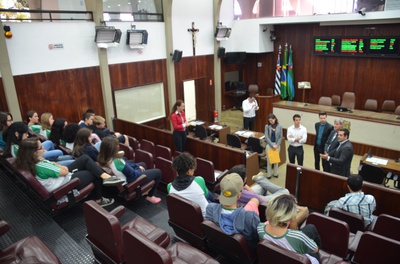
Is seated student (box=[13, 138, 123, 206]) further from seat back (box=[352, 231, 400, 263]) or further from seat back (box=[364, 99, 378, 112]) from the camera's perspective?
seat back (box=[364, 99, 378, 112])

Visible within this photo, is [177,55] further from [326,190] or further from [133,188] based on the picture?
[326,190]

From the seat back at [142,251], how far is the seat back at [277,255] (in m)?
0.71

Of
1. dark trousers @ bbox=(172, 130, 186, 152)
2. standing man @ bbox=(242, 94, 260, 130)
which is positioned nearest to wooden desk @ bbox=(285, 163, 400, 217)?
dark trousers @ bbox=(172, 130, 186, 152)

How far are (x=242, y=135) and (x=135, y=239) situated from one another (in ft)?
17.0

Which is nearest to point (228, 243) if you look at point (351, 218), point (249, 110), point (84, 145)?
point (351, 218)

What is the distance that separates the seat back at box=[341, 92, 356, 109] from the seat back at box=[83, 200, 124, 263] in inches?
316

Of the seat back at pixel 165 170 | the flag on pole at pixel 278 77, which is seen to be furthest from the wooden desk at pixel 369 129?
the seat back at pixel 165 170

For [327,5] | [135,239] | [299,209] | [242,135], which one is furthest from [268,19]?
[135,239]

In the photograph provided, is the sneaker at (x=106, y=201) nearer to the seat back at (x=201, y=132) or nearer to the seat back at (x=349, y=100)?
the seat back at (x=201, y=132)

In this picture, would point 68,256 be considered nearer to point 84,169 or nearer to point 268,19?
point 84,169

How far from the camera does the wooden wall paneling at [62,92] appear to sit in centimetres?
605

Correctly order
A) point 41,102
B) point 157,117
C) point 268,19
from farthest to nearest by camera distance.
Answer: point 268,19 < point 157,117 < point 41,102

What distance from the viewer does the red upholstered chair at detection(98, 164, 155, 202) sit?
12.1ft

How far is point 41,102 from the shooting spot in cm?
628
